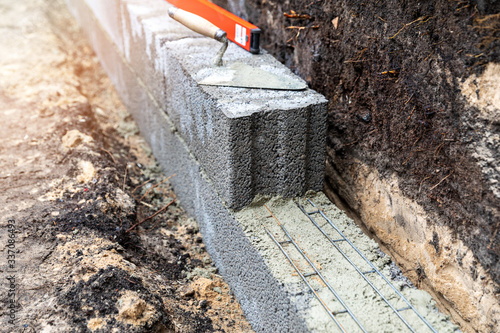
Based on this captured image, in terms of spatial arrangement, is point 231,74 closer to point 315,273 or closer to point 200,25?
point 200,25

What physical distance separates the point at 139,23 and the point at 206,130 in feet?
4.98

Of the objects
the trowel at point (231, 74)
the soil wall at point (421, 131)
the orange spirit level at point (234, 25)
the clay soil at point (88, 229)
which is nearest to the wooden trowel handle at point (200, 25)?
the trowel at point (231, 74)

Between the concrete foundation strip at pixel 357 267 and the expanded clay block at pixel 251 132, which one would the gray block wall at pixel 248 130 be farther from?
the concrete foundation strip at pixel 357 267

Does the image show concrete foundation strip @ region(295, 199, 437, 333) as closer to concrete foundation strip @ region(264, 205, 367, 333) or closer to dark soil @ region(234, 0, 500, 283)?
concrete foundation strip @ region(264, 205, 367, 333)

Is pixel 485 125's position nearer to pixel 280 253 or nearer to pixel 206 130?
pixel 280 253

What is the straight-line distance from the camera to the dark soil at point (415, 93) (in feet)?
6.19

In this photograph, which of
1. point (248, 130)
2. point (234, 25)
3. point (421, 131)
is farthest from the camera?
point (234, 25)

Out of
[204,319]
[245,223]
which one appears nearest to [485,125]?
[245,223]

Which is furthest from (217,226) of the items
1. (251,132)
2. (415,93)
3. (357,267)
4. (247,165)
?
(415,93)

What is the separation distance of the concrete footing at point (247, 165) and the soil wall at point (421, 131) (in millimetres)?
295

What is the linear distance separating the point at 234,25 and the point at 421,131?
4.98ft

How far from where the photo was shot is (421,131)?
2.19 m

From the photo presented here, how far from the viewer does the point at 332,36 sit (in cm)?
276

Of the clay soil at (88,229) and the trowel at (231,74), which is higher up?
the trowel at (231,74)
